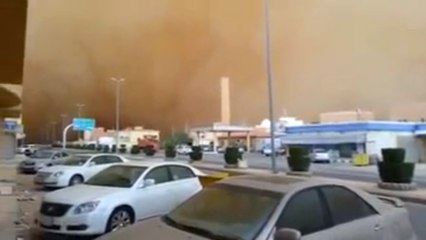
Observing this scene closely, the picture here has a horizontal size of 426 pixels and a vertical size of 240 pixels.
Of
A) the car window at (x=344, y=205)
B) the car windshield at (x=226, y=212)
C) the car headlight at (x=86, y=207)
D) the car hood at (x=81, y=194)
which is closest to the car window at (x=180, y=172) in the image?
the car hood at (x=81, y=194)

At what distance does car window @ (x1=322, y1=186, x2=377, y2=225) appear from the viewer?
15.7 feet

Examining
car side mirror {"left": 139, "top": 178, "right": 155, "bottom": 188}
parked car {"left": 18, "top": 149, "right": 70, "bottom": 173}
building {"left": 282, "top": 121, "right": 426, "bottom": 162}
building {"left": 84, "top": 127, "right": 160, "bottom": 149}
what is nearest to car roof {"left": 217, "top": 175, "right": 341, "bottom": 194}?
car side mirror {"left": 139, "top": 178, "right": 155, "bottom": 188}

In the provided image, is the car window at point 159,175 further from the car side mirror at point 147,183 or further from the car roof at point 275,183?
the car roof at point 275,183

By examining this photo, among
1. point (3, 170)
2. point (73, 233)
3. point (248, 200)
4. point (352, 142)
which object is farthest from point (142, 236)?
point (352, 142)

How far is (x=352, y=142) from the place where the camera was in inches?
1986

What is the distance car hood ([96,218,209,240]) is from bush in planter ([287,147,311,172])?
20.8 meters

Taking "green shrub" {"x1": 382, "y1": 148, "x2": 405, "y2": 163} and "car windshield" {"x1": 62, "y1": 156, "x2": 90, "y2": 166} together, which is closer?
"car windshield" {"x1": 62, "y1": 156, "x2": 90, "y2": 166}

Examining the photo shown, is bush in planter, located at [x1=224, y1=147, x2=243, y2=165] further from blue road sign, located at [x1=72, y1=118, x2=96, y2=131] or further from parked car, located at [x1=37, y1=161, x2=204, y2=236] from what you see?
blue road sign, located at [x1=72, y1=118, x2=96, y2=131]

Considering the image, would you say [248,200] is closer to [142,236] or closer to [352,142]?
[142,236]

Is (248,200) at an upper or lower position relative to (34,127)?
lower

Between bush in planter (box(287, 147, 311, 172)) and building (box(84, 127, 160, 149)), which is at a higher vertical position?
A: building (box(84, 127, 160, 149))

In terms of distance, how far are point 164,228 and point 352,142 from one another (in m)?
48.0

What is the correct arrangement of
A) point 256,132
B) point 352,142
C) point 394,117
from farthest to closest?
point 256,132 < point 394,117 < point 352,142

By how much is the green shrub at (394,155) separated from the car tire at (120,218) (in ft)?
43.1
